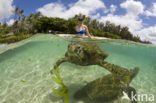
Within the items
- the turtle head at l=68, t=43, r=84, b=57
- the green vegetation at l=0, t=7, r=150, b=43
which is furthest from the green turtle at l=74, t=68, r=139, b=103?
the green vegetation at l=0, t=7, r=150, b=43

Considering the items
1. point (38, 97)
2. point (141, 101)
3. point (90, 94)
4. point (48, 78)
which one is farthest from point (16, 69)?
point (141, 101)

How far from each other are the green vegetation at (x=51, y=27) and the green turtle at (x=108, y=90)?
26.0 metres

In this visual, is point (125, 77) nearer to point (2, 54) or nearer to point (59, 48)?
point (59, 48)

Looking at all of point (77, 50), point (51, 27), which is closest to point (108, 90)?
point (77, 50)

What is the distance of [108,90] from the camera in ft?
14.2

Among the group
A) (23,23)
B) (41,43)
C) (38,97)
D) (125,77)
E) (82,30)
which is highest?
(23,23)

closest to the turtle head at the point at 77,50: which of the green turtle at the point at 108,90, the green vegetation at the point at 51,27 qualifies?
the green turtle at the point at 108,90

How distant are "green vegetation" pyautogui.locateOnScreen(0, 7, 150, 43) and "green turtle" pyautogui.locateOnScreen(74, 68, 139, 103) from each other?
2603 centimetres

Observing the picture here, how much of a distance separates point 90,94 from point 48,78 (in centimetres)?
286

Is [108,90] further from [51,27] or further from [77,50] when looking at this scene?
[51,27]

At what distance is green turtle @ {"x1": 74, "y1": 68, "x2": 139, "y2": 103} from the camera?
4.18 meters

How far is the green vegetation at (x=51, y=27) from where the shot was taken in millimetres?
37312

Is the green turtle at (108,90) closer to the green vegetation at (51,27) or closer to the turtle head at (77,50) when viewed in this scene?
the turtle head at (77,50)

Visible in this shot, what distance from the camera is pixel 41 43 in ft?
51.5
